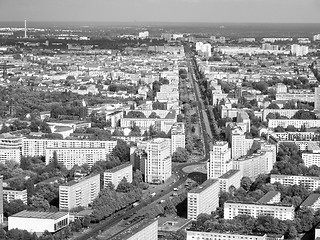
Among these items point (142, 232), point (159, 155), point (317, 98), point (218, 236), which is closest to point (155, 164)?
point (159, 155)

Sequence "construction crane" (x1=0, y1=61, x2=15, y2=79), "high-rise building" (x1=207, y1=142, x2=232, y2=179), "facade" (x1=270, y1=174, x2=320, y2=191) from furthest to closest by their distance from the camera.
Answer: "construction crane" (x1=0, y1=61, x2=15, y2=79) < "high-rise building" (x1=207, y1=142, x2=232, y2=179) < "facade" (x1=270, y1=174, x2=320, y2=191)

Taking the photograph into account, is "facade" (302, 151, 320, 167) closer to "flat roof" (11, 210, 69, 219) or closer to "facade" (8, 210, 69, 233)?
"flat roof" (11, 210, 69, 219)

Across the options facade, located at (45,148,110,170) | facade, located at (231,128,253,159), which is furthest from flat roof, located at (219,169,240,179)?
facade, located at (45,148,110,170)

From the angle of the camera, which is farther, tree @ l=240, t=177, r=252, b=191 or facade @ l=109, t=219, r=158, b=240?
tree @ l=240, t=177, r=252, b=191

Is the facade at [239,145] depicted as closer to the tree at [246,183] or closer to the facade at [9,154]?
the tree at [246,183]

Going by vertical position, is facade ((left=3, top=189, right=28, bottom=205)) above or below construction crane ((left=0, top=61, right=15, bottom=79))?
above

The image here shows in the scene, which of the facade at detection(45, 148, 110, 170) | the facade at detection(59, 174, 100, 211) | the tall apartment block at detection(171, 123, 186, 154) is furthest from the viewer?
the tall apartment block at detection(171, 123, 186, 154)

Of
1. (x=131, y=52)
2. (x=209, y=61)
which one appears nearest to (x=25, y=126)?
(x=209, y=61)
